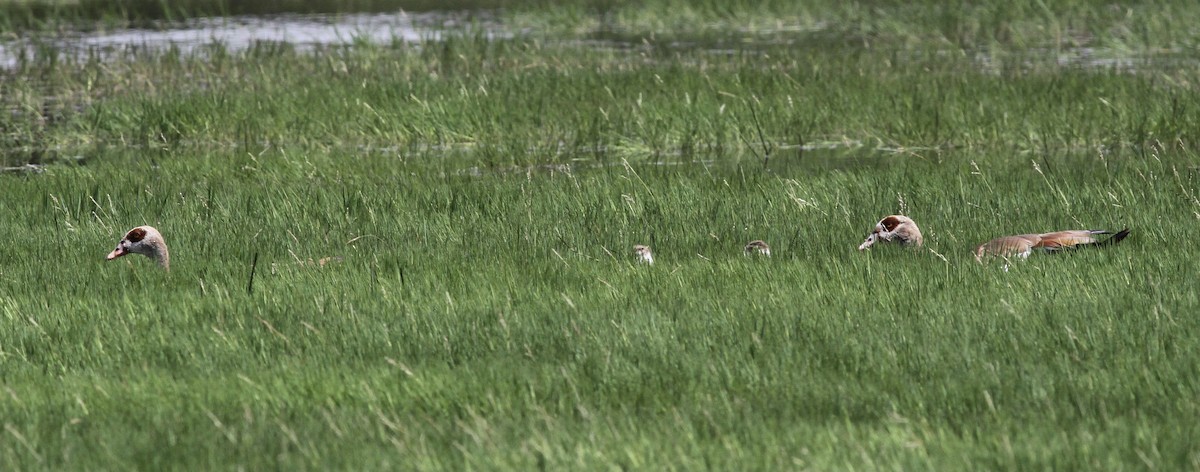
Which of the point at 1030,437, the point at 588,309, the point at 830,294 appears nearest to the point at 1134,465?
the point at 1030,437

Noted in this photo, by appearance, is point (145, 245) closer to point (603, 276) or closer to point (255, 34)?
point (603, 276)

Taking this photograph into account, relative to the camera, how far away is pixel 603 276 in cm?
777

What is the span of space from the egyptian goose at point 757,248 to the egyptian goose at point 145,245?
354 centimetres

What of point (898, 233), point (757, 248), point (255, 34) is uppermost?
point (898, 233)

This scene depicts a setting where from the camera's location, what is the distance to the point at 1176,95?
47.4ft

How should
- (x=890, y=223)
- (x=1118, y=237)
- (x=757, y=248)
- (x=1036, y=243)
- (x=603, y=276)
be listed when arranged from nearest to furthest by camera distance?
(x=603, y=276) → (x=1036, y=243) → (x=1118, y=237) → (x=890, y=223) → (x=757, y=248)

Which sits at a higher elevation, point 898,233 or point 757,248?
point 898,233

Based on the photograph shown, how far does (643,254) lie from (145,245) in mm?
3009

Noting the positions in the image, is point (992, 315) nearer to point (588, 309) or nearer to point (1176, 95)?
point (588, 309)

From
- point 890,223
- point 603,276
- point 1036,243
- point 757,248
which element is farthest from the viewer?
point 757,248

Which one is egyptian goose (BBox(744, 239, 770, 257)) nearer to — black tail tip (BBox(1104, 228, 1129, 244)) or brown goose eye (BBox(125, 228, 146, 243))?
black tail tip (BBox(1104, 228, 1129, 244))

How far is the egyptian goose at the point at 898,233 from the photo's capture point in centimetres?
820

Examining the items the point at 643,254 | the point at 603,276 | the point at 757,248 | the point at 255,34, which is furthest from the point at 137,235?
the point at 255,34

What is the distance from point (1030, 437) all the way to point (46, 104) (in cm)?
1619
